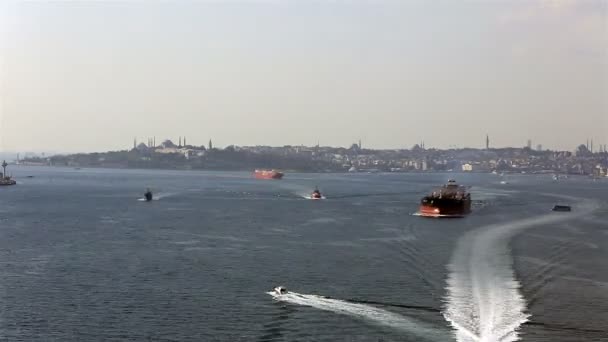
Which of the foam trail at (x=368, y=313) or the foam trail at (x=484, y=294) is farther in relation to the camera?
the foam trail at (x=484, y=294)

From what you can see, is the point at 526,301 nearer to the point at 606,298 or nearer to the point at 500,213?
the point at 606,298

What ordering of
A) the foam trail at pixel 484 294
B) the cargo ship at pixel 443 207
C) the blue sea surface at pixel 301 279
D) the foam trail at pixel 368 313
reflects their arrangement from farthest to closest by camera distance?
the cargo ship at pixel 443 207
the blue sea surface at pixel 301 279
the foam trail at pixel 484 294
the foam trail at pixel 368 313

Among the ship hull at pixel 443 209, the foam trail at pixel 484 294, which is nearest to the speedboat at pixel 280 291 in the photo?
the foam trail at pixel 484 294

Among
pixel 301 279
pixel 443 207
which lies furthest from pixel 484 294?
pixel 443 207

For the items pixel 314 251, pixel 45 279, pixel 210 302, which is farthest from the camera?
pixel 314 251

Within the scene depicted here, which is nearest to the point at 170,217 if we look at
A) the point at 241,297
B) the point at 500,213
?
the point at 500,213

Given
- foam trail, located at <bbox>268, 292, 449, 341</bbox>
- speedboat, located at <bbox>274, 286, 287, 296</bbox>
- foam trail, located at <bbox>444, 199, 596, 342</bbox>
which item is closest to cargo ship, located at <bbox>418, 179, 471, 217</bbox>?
foam trail, located at <bbox>444, 199, 596, 342</bbox>

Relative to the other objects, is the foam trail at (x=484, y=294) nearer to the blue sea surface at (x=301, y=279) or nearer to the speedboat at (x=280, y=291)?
the blue sea surface at (x=301, y=279)
